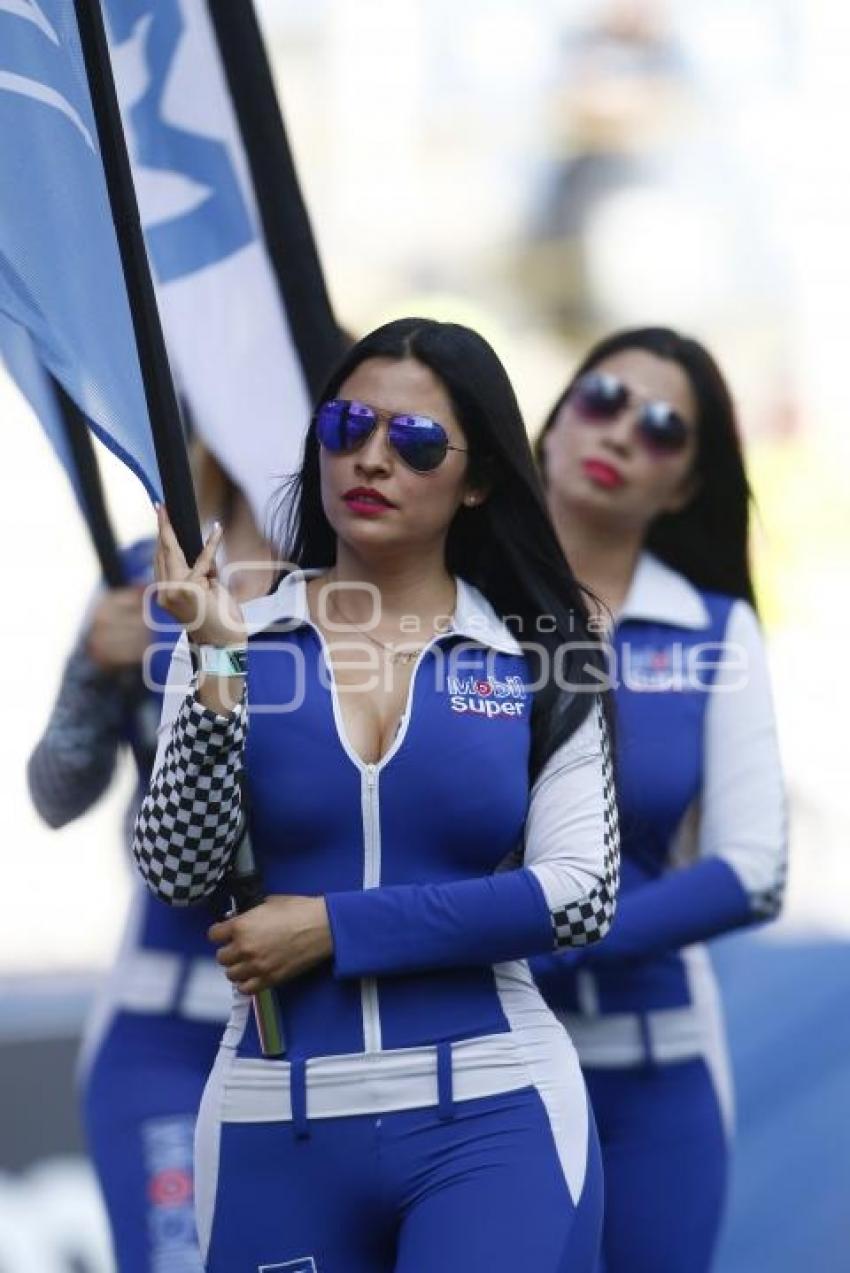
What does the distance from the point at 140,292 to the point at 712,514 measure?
1.88 meters

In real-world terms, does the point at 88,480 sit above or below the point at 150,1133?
above

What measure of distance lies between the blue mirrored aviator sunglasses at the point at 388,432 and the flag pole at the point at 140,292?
0.20 metres

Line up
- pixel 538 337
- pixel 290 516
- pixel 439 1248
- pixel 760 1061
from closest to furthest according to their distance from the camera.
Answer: pixel 439 1248
pixel 290 516
pixel 760 1061
pixel 538 337

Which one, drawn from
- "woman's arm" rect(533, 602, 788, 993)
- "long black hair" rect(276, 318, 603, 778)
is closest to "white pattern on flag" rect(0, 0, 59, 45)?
"long black hair" rect(276, 318, 603, 778)

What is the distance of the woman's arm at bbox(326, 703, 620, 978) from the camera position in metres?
3.31

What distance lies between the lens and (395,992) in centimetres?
336

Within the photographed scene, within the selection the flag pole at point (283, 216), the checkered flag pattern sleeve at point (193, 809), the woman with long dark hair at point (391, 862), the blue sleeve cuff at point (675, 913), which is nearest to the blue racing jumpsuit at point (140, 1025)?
the flag pole at point (283, 216)

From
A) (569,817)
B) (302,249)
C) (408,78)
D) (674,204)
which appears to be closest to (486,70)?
(408,78)

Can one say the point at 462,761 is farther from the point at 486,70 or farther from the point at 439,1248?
the point at 486,70

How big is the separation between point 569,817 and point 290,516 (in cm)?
67

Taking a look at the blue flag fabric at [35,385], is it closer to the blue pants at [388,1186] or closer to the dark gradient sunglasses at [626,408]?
the dark gradient sunglasses at [626,408]

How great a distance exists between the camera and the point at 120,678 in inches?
180

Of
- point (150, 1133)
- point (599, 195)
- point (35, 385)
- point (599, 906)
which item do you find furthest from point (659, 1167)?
point (599, 195)

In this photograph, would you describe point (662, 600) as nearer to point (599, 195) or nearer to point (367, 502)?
point (367, 502)
